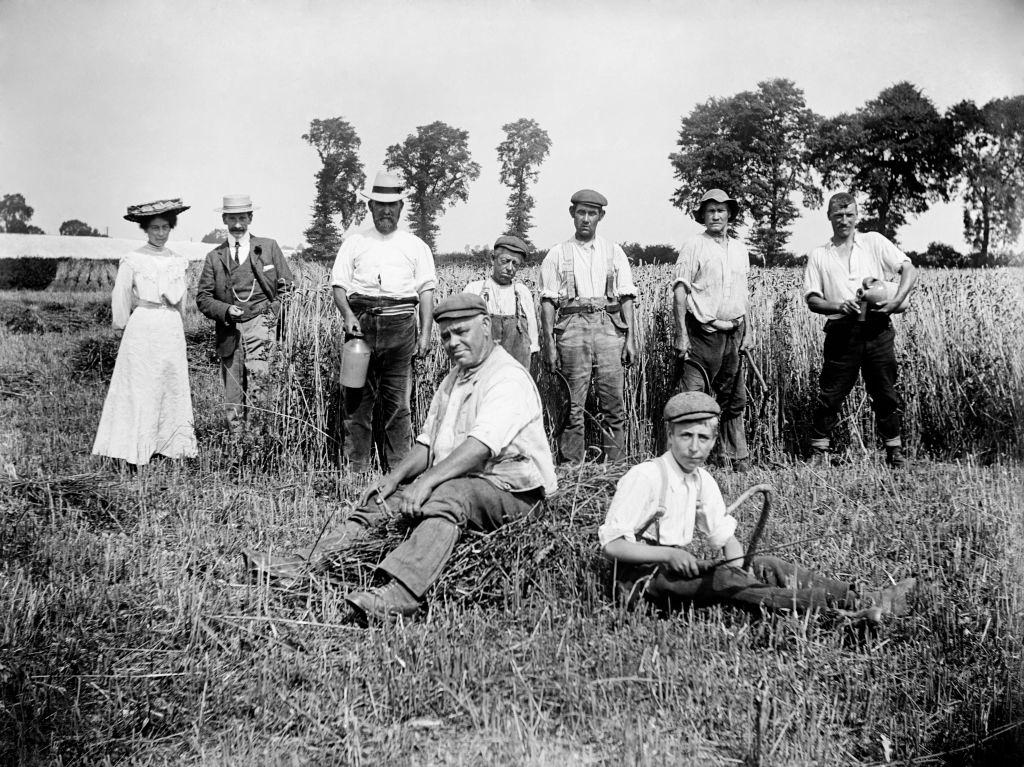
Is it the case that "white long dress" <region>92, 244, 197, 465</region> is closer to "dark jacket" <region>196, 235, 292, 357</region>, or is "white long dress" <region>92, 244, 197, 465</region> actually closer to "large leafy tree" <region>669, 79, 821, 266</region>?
"dark jacket" <region>196, 235, 292, 357</region>

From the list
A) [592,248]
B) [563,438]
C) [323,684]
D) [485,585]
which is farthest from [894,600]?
[592,248]

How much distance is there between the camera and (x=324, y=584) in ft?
12.4

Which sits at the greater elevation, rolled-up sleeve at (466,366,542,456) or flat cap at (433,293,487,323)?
flat cap at (433,293,487,323)

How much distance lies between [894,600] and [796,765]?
3.85 ft

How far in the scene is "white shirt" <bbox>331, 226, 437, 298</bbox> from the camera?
244 inches

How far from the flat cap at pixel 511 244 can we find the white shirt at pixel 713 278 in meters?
1.39

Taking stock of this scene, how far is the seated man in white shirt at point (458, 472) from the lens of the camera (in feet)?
11.6

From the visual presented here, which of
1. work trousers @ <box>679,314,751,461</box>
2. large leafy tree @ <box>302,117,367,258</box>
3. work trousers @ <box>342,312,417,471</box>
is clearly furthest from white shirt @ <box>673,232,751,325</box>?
large leafy tree @ <box>302,117,367,258</box>

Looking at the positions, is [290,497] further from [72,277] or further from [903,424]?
[72,277]

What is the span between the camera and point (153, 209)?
241 inches

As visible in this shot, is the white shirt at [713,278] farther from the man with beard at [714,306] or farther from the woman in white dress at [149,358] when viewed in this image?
the woman in white dress at [149,358]

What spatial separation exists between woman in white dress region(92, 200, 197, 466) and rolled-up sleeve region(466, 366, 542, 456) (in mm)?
3397

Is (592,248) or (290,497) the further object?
(592,248)

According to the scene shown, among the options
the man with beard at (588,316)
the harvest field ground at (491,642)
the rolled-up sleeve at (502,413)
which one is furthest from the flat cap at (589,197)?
the rolled-up sleeve at (502,413)
